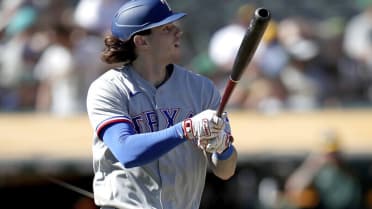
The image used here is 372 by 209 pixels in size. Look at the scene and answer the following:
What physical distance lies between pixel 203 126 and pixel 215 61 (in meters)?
6.31

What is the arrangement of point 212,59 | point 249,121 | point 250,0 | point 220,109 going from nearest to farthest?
point 220,109 < point 249,121 < point 212,59 < point 250,0

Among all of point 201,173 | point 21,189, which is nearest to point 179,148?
point 201,173

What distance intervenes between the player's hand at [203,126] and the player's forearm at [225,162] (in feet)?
1.05

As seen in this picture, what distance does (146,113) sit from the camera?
4.47m

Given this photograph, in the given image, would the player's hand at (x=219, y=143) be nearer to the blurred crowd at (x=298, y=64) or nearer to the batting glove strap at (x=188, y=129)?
the batting glove strap at (x=188, y=129)

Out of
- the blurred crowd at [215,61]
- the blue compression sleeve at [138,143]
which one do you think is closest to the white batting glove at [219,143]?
the blue compression sleeve at [138,143]

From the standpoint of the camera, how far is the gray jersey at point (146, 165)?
175 inches

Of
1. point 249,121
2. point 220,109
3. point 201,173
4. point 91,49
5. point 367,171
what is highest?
point 220,109

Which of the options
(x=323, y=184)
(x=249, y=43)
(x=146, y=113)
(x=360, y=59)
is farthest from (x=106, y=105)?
(x=360, y=59)

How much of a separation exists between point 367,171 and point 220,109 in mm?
6281

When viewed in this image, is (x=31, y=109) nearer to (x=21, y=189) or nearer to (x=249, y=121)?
(x=21, y=189)

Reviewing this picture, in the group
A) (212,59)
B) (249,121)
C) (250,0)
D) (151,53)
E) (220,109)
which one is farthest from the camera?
(250,0)

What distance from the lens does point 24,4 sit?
34.7ft

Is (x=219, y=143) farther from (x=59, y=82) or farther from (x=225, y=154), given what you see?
(x=59, y=82)
